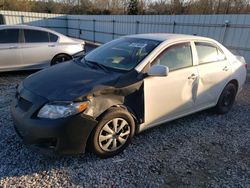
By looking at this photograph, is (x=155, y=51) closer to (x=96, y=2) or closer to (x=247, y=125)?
(x=247, y=125)

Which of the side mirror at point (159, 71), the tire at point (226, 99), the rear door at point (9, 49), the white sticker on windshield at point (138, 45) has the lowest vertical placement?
the tire at point (226, 99)

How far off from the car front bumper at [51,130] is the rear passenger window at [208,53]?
2294 millimetres

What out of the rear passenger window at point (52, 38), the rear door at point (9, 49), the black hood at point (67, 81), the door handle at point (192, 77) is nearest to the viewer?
the black hood at point (67, 81)

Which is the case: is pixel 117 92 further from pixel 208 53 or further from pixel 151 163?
pixel 208 53

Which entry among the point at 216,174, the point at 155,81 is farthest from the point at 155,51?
the point at 216,174

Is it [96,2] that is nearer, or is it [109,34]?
[109,34]

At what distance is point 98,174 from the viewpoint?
2688 millimetres

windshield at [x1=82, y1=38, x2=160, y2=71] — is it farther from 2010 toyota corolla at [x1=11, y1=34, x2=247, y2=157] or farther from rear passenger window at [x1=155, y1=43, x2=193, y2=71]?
rear passenger window at [x1=155, y1=43, x2=193, y2=71]

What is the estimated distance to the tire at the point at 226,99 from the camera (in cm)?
452

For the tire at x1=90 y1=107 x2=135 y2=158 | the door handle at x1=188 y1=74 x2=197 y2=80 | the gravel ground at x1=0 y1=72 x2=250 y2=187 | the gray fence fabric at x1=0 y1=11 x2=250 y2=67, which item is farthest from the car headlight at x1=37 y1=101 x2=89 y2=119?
the gray fence fabric at x1=0 y1=11 x2=250 y2=67

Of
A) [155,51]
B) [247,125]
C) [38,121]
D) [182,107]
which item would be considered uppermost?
[155,51]

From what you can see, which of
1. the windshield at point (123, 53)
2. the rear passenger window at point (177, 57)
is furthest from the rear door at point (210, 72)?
the windshield at point (123, 53)

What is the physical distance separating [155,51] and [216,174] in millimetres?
1827

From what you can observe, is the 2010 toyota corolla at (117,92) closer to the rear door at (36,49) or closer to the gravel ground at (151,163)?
the gravel ground at (151,163)
